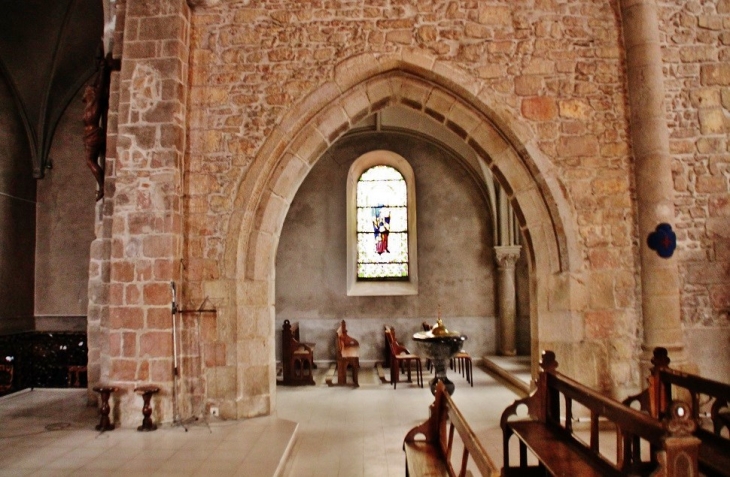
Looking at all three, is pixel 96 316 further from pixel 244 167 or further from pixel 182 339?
pixel 244 167

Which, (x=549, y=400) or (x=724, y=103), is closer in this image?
(x=549, y=400)

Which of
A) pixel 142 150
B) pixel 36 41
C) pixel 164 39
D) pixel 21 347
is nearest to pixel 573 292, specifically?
pixel 142 150

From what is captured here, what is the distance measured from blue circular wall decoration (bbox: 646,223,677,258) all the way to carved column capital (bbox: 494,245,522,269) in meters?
4.12

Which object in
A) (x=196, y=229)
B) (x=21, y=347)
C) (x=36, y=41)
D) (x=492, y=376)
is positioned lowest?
(x=492, y=376)

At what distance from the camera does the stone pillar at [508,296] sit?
29.6ft

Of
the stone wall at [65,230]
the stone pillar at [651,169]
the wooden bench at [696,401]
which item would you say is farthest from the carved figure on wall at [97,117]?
the wooden bench at [696,401]

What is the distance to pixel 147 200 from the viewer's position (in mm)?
4977

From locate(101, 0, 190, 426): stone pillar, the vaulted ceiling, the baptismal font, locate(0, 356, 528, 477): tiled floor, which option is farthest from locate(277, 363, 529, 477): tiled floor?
the vaulted ceiling

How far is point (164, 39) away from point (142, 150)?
114cm

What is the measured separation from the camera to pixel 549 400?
3.47 meters

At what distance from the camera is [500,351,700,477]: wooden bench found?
2.02m

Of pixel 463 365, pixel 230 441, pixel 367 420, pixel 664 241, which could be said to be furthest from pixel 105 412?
pixel 463 365

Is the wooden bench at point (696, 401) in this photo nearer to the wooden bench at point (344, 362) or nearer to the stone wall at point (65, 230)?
the wooden bench at point (344, 362)

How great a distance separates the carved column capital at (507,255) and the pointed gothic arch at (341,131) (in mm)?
3587
